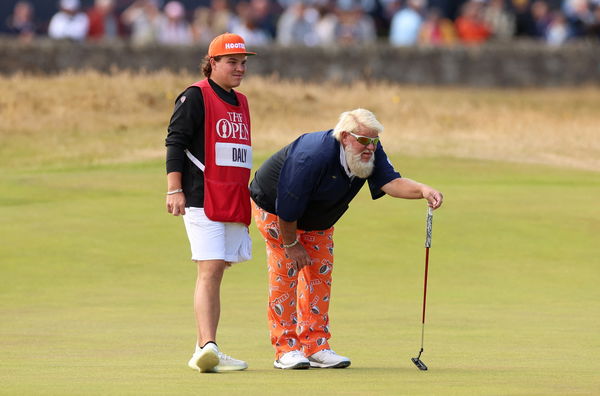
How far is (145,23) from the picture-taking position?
1307 inches

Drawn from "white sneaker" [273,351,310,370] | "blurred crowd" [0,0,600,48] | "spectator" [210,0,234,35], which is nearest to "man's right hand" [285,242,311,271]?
"white sneaker" [273,351,310,370]

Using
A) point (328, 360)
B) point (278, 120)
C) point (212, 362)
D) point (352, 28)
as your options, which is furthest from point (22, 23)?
point (212, 362)

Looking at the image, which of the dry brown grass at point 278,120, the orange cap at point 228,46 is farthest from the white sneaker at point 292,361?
the dry brown grass at point 278,120

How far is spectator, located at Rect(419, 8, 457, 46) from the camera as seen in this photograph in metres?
35.5

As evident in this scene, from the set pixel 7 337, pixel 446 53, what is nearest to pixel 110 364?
pixel 7 337

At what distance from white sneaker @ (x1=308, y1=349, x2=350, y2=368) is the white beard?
1.22 m

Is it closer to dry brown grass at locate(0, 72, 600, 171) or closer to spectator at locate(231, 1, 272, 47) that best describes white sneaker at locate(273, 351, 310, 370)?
dry brown grass at locate(0, 72, 600, 171)

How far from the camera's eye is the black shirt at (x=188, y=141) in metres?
8.64

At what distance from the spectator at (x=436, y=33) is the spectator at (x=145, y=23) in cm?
677

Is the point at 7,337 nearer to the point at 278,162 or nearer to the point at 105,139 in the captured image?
the point at 278,162

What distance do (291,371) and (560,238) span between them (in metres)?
8.70

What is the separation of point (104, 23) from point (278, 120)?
7.17 metres

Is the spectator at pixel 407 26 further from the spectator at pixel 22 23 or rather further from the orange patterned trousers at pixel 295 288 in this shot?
the orange patterned trousers at pixel 295 288

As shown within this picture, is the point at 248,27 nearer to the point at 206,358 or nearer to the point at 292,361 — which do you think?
the point at 292,361
